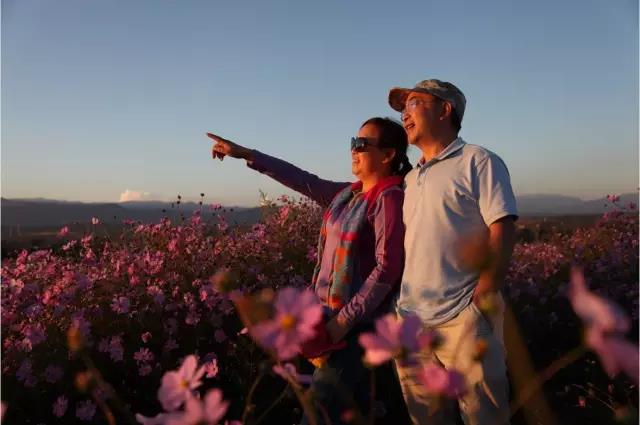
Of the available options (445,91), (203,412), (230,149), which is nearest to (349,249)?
(445,91)

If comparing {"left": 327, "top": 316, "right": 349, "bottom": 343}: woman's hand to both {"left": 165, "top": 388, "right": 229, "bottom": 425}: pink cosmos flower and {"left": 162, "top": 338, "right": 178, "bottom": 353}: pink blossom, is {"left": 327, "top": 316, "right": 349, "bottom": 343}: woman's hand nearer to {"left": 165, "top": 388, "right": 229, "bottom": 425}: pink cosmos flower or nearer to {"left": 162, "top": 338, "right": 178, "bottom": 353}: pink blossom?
{"left": 165, "top": 388, "right": 229, "bottom": 425}: pink cosmos flower

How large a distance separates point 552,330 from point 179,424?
5381 mm

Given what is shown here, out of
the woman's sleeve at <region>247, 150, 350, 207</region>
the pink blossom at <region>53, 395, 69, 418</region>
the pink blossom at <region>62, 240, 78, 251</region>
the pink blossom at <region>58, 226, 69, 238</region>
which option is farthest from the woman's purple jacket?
the pink blossom at <region>58, 226, 69, 238</region>

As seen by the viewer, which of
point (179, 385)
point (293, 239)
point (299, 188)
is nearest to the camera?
point (179, 385)

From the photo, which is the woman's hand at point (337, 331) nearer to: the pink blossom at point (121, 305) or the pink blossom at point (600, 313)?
the pink blossom at point (600, 313)

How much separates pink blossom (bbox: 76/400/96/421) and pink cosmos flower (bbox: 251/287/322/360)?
9.63 feet

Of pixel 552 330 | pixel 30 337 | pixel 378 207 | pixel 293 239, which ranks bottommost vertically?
pixel 552 330

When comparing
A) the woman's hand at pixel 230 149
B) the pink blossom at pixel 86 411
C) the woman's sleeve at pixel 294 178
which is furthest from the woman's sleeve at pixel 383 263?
the pink blossom at pixel 86 411

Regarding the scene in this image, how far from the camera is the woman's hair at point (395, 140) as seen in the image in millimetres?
2637

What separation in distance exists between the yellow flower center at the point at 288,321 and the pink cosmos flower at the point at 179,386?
189 mm

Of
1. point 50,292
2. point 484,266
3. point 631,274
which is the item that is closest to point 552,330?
point 631,274

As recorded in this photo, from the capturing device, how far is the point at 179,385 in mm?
1019

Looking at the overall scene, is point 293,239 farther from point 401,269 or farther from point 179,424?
point 179,424

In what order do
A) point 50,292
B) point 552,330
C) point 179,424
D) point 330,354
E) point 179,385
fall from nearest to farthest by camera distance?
point 179,424, point 179,385, point 330,354, point 50,292, point 552,330
